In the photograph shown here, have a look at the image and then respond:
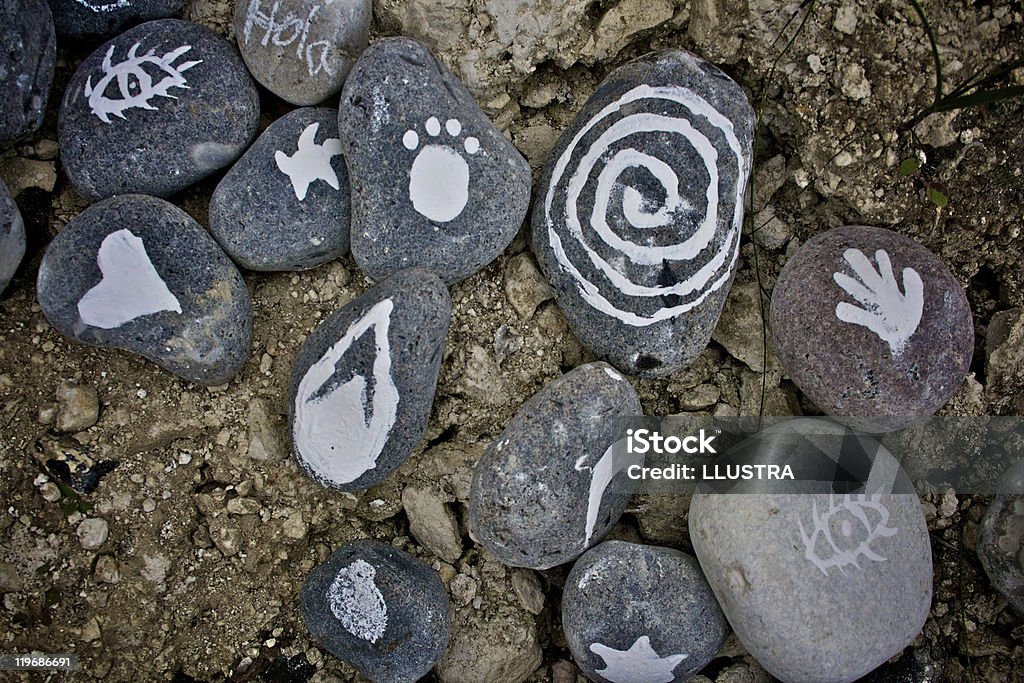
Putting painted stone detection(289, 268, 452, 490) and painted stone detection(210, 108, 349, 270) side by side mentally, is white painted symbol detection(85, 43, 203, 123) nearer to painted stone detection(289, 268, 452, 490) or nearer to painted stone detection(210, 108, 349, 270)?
painted stone detection(210, 108, 349, 270)

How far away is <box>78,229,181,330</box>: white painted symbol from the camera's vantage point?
67.0 inches

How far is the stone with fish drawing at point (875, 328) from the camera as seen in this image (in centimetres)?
171

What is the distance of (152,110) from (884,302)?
1615 millimetres

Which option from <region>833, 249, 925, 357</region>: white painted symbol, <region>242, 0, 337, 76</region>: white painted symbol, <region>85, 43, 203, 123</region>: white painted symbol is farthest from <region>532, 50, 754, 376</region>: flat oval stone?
<region>85, 43, 203, 123</region>: white painted symbol

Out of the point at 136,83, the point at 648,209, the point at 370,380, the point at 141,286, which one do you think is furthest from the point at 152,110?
the point at 648,209

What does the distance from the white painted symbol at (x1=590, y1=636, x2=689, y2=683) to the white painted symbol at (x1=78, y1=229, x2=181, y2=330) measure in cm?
121

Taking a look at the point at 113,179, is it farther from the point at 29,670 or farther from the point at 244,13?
the point at 29,670

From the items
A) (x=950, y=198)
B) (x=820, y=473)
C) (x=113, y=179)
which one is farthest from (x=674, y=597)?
(x=113, y=179)

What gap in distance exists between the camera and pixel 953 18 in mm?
1778

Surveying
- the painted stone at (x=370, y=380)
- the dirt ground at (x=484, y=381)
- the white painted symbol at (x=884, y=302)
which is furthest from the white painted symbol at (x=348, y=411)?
the white painted symbol at (x=884, y=302)

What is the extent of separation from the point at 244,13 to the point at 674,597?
159 centimetres

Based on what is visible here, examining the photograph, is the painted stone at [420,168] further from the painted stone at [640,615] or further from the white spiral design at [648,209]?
the painted stone at [640,615]


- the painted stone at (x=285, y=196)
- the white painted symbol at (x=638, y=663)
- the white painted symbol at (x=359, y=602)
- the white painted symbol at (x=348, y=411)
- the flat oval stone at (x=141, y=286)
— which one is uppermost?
the painted stone at (x=285, y=196)

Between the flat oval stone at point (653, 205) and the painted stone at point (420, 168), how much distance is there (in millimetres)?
160
